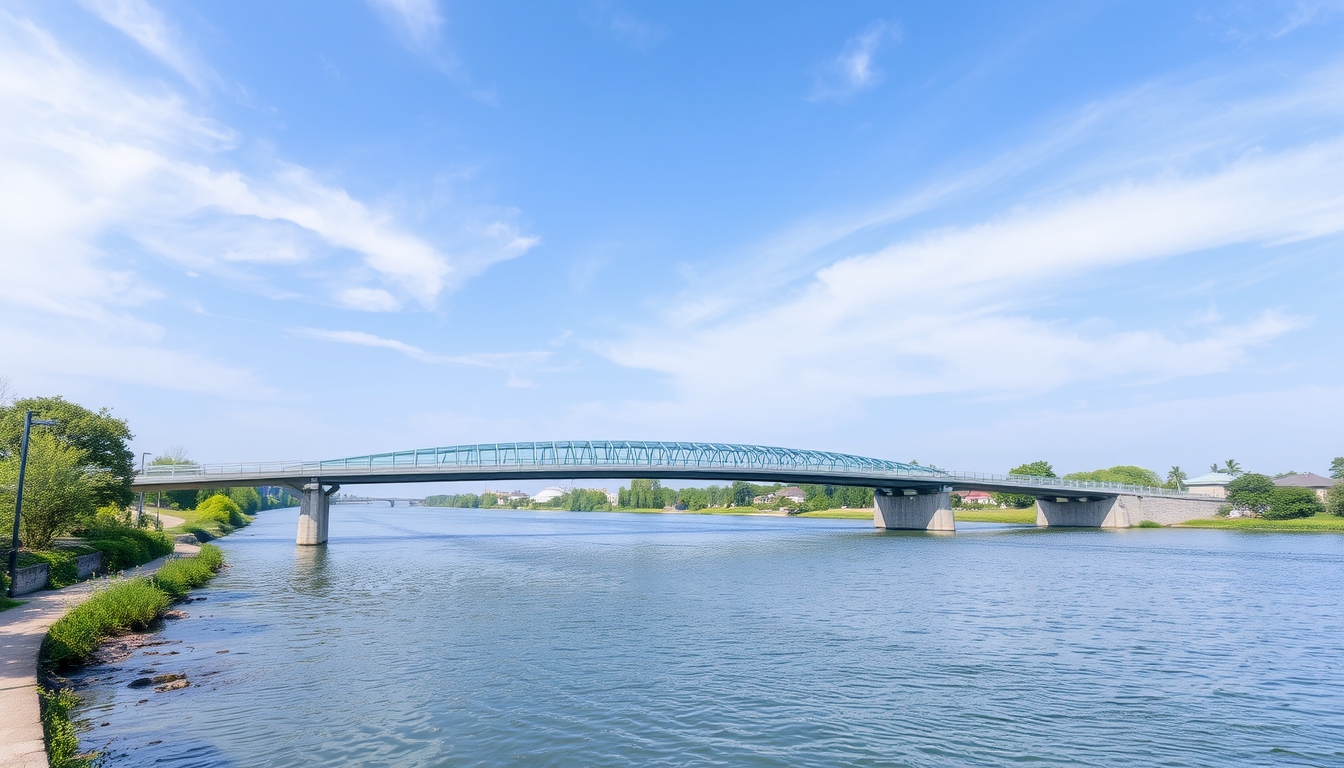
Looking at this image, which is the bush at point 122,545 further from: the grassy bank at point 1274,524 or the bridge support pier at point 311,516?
the grassy bank at point 1274,524

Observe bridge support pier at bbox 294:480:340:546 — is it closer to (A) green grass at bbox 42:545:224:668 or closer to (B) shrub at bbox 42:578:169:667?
(A) green grass at bbox 42:545:224:668

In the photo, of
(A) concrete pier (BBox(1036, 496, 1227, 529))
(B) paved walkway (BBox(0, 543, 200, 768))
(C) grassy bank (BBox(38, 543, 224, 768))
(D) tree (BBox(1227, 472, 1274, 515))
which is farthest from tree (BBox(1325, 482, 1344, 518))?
(B) paved walkway (BBox(0, 543, 200, 768))

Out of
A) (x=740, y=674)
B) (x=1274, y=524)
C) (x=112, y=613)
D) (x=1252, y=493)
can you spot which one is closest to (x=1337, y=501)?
(x=1274, y=524)

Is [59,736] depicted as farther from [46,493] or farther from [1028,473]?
[1028,473]

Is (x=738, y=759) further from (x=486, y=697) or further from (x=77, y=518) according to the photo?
(x=77, y=518)

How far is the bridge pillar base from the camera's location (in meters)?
108

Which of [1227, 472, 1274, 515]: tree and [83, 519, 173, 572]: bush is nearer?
[83, 519, 173, 572]: bush

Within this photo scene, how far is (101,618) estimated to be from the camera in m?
25.2

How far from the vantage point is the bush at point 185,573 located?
118 ft

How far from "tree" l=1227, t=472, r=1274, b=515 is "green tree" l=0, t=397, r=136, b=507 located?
485 ft

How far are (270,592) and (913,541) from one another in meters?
70.9

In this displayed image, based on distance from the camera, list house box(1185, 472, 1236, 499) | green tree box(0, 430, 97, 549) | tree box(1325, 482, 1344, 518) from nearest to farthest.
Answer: green tree box(0, 430, 97, 549), tree box(1325, 482, 1344, 518), house box(1185, 472, 1236, 499)

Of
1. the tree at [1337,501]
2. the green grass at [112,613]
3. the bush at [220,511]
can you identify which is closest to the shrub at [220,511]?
the bush at [220,511]

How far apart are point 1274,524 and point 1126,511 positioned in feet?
62.0
